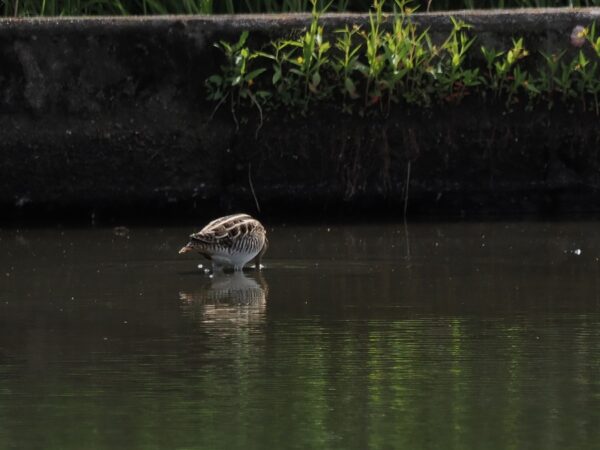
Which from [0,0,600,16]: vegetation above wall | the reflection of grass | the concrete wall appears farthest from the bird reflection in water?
[0,0,600,16]: vegetation above wall

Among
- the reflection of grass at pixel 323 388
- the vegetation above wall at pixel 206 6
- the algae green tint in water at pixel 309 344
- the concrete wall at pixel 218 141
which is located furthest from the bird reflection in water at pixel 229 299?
the vegetation above wall at pixel 206 6

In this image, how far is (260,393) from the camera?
219 inches

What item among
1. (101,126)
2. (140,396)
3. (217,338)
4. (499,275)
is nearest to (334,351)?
(217,338)

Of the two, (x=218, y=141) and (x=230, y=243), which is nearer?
(x=230, y=243)

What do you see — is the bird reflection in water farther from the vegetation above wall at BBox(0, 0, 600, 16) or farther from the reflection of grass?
the vegetation above wall at BBox(0, 0, 600, 16)

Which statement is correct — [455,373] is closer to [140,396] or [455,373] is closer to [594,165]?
[140,396]

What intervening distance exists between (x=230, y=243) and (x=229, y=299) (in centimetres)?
103

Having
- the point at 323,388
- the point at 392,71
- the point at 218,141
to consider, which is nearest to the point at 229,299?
the point at 323,388

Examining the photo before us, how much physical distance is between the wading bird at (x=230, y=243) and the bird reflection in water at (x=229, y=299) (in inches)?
4.4

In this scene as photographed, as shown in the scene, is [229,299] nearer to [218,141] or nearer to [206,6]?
[218,141]

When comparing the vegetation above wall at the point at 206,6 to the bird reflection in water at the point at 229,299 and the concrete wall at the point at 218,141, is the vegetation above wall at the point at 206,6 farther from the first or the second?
the bird reflection in water at the point at 229,299

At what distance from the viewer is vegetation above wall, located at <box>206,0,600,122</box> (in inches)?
432

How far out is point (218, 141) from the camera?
11.0m

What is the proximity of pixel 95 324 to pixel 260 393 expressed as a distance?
171cm
